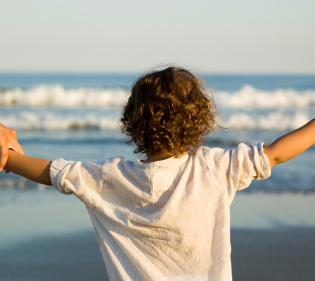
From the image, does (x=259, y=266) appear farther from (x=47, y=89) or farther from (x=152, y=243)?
(x=47, y=89)

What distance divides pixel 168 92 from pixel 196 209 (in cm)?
41

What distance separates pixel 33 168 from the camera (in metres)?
1.47

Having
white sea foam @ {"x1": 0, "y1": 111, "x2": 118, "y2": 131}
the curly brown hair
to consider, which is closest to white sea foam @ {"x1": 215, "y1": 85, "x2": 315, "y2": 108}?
white sea foam @ {"x1": 0, "y1": 111, "x2": 118, "y2": 131}

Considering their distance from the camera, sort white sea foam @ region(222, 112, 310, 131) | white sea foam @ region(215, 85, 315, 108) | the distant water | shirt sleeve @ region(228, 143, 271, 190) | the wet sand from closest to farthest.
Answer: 1. shirt sleeve @ region(228, 143, 271, 190)
2. the wet sand
3. the distant water
4. white sea foam @ region(222, 112, 310, 131)
5. white sea foam @ region(215, 85, 315, 108)

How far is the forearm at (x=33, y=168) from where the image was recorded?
146 cm

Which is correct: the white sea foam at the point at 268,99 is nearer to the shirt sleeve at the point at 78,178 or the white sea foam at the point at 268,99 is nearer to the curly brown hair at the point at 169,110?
the curly brown hair at the point at 169,110

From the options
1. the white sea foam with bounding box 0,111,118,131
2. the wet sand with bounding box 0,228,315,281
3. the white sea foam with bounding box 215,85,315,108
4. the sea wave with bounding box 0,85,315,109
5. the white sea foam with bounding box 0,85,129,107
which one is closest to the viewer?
the wet sand with bounding box 0,228,315,281

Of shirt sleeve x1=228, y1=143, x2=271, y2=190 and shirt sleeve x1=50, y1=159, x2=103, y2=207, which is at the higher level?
shirt sleeve x1=228, y1=143, x2=271, y2=190

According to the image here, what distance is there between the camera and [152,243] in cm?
146

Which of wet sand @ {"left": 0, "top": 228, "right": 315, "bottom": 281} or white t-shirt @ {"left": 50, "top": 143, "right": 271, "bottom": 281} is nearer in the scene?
white t-shirt @ {"left": 50, "top": 143, "right": 271, "bottom": 281}

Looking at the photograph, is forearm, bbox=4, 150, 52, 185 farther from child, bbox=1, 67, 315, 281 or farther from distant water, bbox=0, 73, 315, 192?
distant water, bbox=0, 73, 315, 192

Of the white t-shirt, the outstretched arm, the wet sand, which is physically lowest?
the wet sand

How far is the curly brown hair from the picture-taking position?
4.70 ft

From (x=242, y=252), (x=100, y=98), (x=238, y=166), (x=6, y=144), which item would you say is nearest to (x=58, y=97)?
(x=100, y=98)
